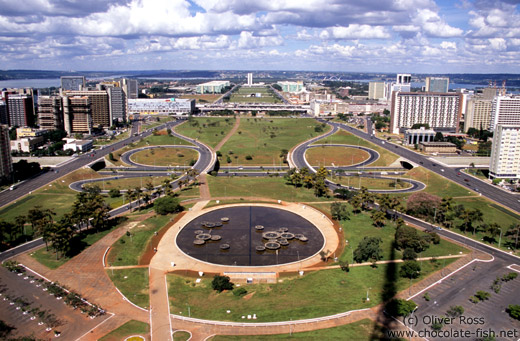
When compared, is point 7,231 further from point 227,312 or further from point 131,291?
point 227,312

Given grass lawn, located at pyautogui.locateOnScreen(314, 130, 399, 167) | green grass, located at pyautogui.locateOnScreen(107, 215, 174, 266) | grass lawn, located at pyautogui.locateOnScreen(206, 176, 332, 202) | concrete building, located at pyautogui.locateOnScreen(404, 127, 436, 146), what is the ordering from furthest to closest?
concrete building, located at pyautogui.locateOnScreen(404, 127, 436, 146), grass lawn, located at pyautogui.locateOnScreen(314, 130, 399, 167), grass lawn, located at pyautogui.locateOnScreen(206, 176, 332, 202), green grass, located at pyautogui.locateOnScreen(107, 215, 174, 266)

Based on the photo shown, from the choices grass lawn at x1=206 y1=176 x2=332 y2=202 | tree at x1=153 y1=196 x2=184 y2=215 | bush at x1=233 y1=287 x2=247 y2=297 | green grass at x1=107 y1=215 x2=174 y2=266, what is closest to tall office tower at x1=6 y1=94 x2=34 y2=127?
grass lawn at x1=206 y1=176 x2=332 y2=202

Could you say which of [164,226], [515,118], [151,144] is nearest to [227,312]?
[164,226]

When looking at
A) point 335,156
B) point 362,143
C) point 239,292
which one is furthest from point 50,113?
point 239,292

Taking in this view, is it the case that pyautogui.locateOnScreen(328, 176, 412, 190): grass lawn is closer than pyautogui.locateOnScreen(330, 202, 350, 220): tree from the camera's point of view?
No

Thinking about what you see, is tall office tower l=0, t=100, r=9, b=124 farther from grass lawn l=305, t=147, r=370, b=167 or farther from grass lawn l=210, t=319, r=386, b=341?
grass lawn l=210, t=319, r=386, b=341

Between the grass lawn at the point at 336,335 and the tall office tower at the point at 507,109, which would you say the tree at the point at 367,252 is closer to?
the grass lawn at the point at 336,335
